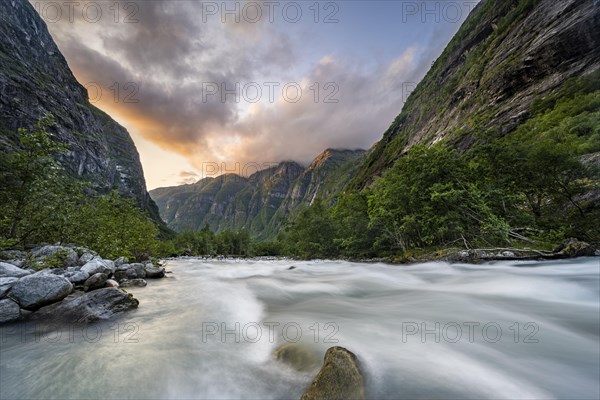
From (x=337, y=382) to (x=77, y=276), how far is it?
9614 mm

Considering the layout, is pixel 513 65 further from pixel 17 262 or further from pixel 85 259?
pixel 17 262

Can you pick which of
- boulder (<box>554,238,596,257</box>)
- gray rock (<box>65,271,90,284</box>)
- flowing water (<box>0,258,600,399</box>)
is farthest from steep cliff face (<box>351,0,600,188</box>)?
gray rock (<box>65,271,90,284</box>)

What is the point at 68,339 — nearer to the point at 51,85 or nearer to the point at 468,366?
the point at 468,366

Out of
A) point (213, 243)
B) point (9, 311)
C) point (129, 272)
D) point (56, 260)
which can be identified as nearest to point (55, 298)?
point (9, 311)

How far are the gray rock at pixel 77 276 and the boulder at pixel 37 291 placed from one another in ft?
4.48

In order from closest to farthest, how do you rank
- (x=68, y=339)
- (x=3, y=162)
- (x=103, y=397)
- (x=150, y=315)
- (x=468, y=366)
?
(x=103, y=397), (x=468, y=366), (x=68, y=339), (x=150, y=315), (x=3, y=162)

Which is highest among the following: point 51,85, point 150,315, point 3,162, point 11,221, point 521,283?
point 51,85

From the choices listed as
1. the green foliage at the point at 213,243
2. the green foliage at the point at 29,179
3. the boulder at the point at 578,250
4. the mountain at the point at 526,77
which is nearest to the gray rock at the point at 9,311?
the green foliage at the point at 29,179

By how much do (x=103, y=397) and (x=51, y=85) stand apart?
178 metres

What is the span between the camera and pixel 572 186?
16.5m

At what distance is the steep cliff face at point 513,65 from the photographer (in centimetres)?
3853

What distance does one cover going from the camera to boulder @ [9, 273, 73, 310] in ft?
21.2

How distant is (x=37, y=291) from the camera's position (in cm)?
659

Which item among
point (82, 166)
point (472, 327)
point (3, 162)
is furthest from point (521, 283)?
point (82, 166)
